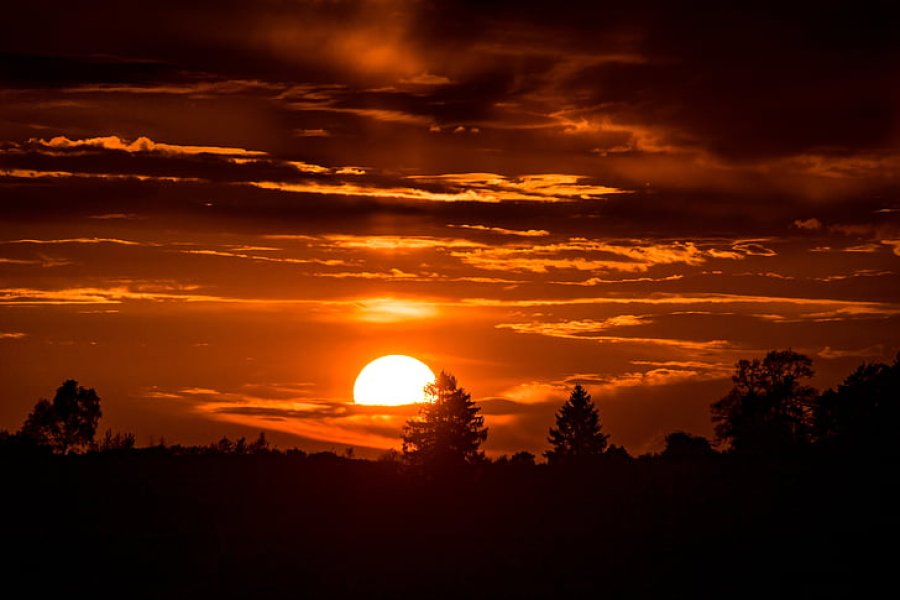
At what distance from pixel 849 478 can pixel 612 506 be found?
12391 mm

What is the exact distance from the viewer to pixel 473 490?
8094 cm

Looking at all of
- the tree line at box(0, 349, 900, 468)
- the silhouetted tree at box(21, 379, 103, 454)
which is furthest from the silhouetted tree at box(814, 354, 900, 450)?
the silhouetted tree at box(21, 379, 103, 454)

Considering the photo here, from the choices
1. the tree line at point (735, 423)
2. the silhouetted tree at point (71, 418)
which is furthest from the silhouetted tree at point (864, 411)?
the silhouetted tree at point (71, 418)

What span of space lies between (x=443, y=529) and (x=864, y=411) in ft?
82.7

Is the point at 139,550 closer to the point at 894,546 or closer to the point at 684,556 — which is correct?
the point at 684,556

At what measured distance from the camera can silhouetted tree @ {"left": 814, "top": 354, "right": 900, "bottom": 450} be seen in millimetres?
78812

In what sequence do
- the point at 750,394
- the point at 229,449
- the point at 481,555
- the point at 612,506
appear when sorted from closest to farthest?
the point at 481,555 < the point at 612,506 < the point at 229,449 < the point at 750,394

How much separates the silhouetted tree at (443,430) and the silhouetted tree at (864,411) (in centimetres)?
2047

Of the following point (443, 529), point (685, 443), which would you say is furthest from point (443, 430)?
point (685, 443)

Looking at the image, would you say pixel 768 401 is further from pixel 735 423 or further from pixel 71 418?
pixel 71 418

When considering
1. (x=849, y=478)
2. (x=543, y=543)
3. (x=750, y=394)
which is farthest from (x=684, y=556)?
(x=750, y=394)

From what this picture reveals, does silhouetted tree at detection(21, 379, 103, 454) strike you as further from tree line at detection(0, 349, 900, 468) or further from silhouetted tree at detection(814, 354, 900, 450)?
silhouetted tree at detection(814, 354, 900, 450)

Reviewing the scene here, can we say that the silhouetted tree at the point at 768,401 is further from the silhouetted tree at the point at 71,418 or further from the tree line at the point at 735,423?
the silhouetted tree at the point at 71,418

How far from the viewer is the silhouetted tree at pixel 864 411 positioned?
78.8 m
